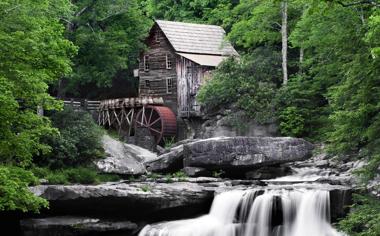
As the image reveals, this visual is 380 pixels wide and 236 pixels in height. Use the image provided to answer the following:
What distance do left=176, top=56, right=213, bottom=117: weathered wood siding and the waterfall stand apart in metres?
15.6

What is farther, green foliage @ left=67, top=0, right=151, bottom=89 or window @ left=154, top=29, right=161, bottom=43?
window @ left=154, top=29, right=161, bottom=43

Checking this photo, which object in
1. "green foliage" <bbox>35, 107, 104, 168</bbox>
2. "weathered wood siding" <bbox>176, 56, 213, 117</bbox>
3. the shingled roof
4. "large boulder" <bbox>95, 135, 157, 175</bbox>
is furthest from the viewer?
the shingled roof

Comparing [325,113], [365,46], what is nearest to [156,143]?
[325,113]

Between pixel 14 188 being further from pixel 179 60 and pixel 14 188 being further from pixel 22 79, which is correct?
pixel 179 60

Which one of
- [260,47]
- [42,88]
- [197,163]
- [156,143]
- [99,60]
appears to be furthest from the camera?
[156,143]

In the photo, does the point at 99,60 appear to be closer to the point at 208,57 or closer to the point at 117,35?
the point at 117,35

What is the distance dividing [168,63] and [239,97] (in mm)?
8801

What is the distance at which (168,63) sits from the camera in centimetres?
3584

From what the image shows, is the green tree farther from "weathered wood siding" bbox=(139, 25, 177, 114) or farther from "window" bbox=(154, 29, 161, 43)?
"window" bbox=(154, 29, 161, 43)

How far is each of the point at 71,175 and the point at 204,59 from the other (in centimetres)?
1565

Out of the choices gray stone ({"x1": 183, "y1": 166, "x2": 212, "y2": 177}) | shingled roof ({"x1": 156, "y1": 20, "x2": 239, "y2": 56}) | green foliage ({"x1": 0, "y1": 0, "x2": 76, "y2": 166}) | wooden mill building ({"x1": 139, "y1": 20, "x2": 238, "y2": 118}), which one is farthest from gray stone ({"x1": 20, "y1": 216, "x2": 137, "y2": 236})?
shingled roof ({"x1": 156, "y1": 20, "x2": 239, "y2": 56})

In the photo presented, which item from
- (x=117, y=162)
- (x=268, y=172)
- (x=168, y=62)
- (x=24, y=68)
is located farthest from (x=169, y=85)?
(x=24, y=68)

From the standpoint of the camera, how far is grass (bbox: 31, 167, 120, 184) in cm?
1995

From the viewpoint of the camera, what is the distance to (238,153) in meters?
21.9
